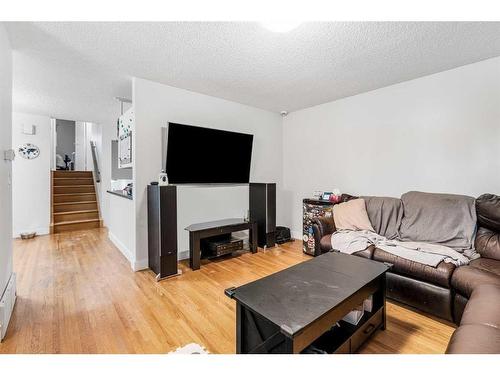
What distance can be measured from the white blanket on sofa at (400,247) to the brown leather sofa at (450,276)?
0.16 ft

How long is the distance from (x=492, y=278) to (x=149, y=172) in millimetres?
3308

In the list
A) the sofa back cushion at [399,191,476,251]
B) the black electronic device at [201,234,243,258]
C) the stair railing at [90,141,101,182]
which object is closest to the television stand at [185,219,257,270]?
the black electronic device at [201,234,243,258]

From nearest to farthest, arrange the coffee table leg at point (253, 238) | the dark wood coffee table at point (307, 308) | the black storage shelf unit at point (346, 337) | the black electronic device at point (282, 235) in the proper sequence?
the dark wood coffee table at point (307, 308) → the black storage shelf unit at point (346, 337) → the coffee table leg at point (253, 238) → the black electronic device at point (282, 235)

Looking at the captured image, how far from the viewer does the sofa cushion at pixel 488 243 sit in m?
2.01

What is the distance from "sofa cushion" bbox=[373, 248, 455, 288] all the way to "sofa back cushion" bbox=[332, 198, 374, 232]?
592 mm

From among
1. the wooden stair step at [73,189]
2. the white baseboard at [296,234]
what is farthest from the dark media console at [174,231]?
the wooden stair step at [73,189]

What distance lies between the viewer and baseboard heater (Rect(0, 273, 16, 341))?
5.37 ft

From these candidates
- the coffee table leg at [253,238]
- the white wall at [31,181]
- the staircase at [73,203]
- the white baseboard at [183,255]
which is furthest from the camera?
the staircase at [73,203]

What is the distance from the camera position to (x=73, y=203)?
5414 mm

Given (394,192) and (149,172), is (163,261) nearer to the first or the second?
(149,172)

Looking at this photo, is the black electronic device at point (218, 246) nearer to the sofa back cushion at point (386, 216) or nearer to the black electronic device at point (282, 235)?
the black electronic device at point (282, 235)

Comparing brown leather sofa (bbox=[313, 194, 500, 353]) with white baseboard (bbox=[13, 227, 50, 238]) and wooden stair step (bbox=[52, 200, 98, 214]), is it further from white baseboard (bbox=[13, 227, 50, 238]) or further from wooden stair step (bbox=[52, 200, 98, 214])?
wooden stair step (bbox=[52, 200, 98, 214])

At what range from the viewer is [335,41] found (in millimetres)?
2061
